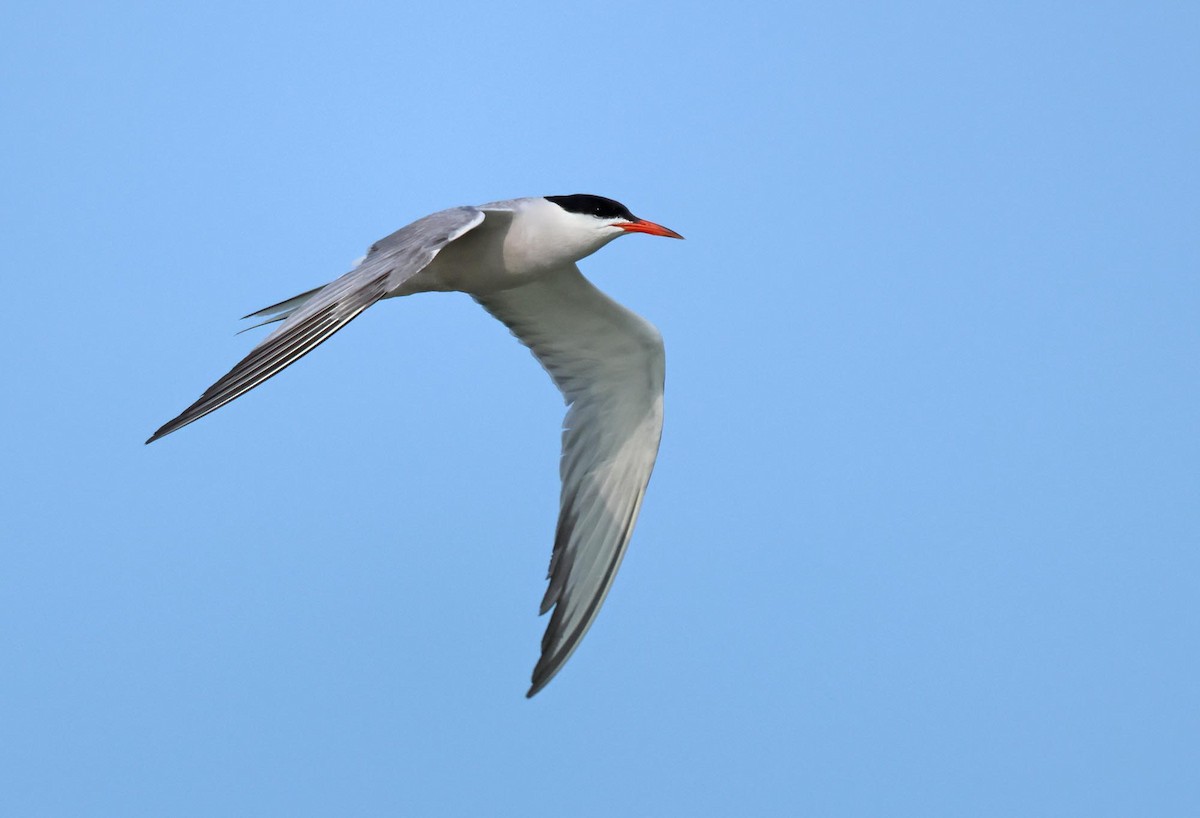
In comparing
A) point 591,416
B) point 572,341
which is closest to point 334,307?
point 572,341

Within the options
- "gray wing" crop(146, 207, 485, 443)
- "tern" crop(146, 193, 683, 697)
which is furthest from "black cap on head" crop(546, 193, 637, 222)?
"gray wing" crop(146, 207, 485, 443)

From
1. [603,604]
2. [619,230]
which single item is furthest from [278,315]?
[603,604]

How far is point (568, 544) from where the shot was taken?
7.27 metres

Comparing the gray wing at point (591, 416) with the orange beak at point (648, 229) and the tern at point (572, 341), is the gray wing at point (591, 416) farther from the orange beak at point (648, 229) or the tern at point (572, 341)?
the orange beak at point (648, 229)

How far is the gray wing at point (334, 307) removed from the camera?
493 cm

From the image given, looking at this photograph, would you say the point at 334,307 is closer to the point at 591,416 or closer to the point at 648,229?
the point at 648,229

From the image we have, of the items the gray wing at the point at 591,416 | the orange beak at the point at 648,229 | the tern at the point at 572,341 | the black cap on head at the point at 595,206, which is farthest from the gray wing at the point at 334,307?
the gray wing at the point at 591,416

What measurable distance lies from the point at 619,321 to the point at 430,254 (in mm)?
1952

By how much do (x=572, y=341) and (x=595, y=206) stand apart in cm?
114

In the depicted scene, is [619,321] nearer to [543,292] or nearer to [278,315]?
[543,292]

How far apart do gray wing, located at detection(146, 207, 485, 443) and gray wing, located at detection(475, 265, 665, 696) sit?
49.0 inches

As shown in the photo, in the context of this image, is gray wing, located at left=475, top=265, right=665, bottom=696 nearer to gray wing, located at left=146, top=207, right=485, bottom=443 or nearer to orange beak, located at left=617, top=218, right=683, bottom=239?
orange beak, located at left=617, top=218, right=683, bottom=239

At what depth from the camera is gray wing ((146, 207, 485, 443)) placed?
4.93 metres

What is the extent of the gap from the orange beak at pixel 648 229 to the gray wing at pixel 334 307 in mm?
811
